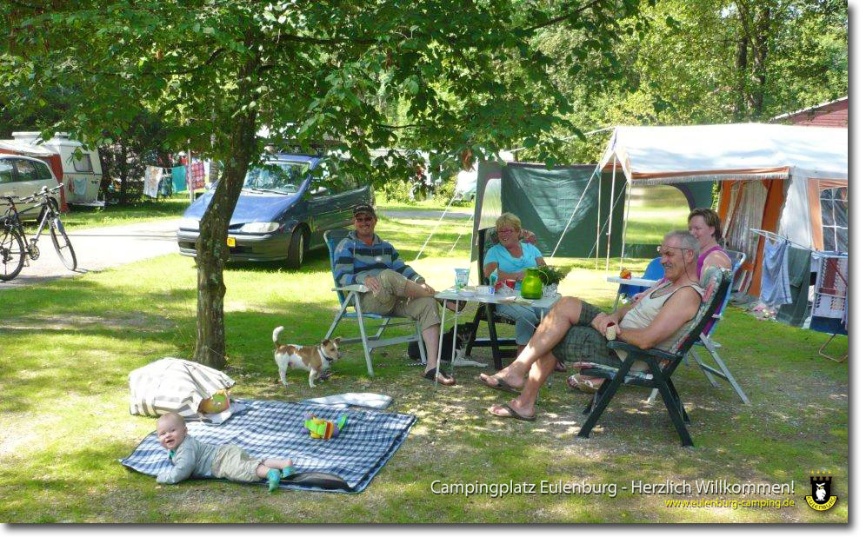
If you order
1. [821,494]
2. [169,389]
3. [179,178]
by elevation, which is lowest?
[821,494]

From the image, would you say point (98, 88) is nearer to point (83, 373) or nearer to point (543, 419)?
point (83, 373)

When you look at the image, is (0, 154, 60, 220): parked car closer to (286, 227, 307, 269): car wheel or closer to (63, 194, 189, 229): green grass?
(63, 194, 189, 229): green grass

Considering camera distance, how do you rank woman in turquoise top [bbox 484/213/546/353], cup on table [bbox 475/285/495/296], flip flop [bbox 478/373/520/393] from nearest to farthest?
flip flop [bbox 478/373/520/393] < cup on table [bbox 475/285/495/296] < woman in turquoise top [bbox 484/213/546/353]

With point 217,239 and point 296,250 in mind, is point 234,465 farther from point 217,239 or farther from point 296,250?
point 296,250

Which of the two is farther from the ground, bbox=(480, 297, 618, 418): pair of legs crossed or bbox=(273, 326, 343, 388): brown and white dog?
bbox=(480, 297, 618, 418): pair of legs crossed

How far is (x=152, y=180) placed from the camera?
2328 cm

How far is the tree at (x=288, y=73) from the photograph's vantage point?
15.7 ft

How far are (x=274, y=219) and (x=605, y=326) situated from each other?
25.1ft

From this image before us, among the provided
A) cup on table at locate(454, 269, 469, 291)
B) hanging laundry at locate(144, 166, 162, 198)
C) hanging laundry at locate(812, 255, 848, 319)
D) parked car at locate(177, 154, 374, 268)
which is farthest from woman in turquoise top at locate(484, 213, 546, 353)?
hanging laundry at locate(144, 166, 162, 198)

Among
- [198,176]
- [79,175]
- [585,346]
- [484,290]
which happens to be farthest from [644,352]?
[198,176]

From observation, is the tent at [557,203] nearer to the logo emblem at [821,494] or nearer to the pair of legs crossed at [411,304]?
the pair of legs crossed at [411,304]

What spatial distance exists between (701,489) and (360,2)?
3.81 metres

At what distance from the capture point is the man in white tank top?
4676 millimetres

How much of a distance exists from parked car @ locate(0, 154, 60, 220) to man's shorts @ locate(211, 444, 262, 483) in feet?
44.2
